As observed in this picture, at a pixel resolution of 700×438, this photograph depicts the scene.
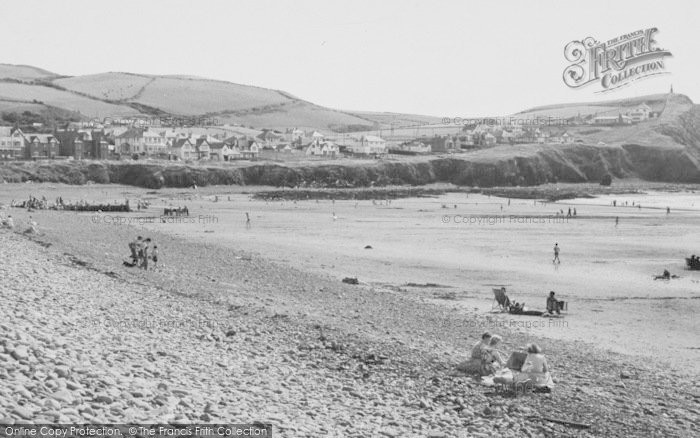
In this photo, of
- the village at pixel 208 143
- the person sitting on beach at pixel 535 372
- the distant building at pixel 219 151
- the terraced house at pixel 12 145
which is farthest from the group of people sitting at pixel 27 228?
the distant building at pixel 219 151

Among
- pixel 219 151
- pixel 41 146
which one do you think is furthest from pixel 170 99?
pixel 41 146

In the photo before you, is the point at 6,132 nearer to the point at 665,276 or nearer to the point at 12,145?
the point at 12,145

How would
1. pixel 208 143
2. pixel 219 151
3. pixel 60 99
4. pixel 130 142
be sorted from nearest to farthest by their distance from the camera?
pixel 130 142 < pixel 219 151 < pixel 208 143 < pixel 60 99

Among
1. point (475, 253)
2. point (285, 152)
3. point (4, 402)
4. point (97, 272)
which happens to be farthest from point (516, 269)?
point (285, 152)

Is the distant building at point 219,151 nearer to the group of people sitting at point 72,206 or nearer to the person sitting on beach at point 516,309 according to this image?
the group of people sitting at point 72,206

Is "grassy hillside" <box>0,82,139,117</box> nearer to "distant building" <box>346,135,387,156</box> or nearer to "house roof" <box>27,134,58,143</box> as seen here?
"distant building" <box>346,135,387,156</box>

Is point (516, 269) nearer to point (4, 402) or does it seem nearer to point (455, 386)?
point (455, 386)

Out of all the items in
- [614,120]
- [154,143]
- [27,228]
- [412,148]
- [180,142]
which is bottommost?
[27,228]
